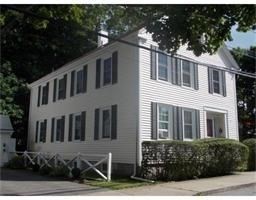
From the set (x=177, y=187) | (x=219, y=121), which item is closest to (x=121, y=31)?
(x=219, y=121)

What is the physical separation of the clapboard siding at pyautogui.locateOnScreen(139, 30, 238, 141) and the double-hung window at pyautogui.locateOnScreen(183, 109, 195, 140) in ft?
1.24

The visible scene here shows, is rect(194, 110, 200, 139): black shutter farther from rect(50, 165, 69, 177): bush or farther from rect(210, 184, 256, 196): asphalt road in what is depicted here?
rect(50, 165, 69, 177): bush

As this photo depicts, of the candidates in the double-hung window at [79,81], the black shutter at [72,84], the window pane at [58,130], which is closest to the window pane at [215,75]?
the double-hung window at [79,81]

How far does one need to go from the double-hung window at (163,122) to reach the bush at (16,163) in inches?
386

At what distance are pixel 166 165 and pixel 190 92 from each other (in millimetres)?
5421

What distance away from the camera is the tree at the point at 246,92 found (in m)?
33.0

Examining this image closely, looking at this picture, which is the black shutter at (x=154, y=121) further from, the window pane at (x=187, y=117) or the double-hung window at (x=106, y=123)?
the double-hung window at (x=106, y=123)

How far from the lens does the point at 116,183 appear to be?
47.6 ft

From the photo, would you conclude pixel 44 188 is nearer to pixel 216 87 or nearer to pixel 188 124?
pixel 188 124

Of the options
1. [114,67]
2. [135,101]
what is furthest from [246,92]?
[135,101]

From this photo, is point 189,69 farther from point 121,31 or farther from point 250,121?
point 250,121

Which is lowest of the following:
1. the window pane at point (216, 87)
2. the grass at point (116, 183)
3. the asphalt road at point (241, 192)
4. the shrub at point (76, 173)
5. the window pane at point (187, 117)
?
the asphalt road at point (241, 192)

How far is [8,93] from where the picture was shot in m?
30.6

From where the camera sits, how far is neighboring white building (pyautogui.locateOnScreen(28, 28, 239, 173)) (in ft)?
57.5
